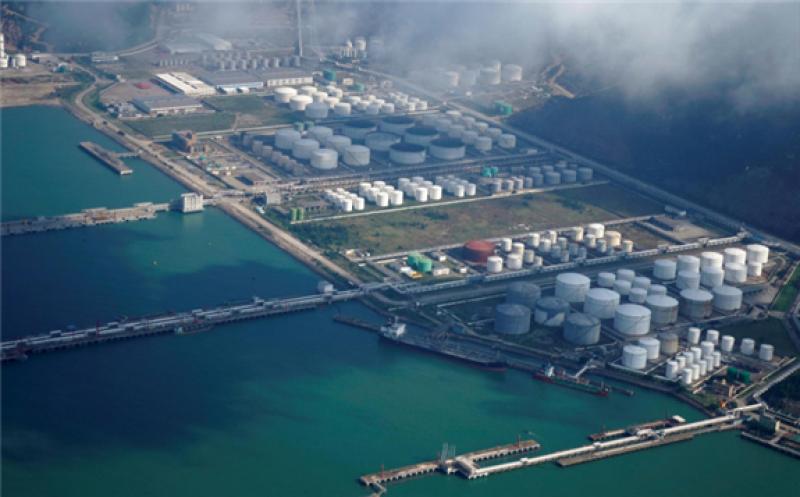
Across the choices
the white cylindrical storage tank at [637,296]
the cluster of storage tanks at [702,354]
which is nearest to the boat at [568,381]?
the cluster of storage tanks at [702,354]

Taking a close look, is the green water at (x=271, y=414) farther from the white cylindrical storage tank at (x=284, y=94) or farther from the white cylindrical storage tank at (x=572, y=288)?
the white cylindrical storage tank at (x=284, y=94)

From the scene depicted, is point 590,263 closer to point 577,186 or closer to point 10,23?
point 577,186

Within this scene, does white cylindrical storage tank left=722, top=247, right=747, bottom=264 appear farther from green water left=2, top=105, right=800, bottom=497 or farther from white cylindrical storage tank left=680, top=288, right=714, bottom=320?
green water left=2, top=105, right=800, bottom=497

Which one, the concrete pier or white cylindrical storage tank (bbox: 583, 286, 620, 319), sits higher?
white cylindrical storage tank (bbox: 583, 286, 620, 319)

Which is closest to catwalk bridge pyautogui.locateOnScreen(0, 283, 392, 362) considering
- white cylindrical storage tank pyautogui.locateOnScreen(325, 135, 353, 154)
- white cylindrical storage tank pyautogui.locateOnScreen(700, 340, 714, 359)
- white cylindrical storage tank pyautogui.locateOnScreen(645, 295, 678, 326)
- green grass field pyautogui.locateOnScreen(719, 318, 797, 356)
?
white cylindrical storage tank pyautogui.locateOnScreen(645, 295, 678, 326)

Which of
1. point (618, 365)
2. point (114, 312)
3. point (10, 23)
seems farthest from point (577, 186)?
point (10, 23)

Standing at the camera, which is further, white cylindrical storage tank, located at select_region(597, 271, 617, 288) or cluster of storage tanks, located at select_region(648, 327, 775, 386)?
white cylindrical storage tank, located at select_region(597, 271, 617, 288)
